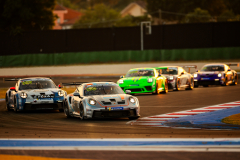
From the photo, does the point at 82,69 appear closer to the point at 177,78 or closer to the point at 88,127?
the point at 177,78

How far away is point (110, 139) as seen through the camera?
952cm

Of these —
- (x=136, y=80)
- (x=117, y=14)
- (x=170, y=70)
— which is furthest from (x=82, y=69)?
(x=117, y=14)

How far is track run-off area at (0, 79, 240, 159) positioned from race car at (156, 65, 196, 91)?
9.30 metres

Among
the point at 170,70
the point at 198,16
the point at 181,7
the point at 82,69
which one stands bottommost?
the point at 82,69

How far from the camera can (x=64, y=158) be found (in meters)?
7.74

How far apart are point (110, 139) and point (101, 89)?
471 cm

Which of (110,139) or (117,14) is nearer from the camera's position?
(110,139)

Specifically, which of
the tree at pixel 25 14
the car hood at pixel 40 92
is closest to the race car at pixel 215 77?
the car hood at pixel 40 92

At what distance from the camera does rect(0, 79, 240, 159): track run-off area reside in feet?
26.4

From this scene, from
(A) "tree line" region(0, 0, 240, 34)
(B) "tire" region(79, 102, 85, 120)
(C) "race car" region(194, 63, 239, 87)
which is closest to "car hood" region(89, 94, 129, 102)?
(B) "tire" region(79, 102, 85, 120)

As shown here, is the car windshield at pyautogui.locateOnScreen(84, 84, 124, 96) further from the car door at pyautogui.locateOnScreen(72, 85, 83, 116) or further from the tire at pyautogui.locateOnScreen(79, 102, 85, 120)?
the tire at pyautogui.locateOnScreen(79, 102, 85, 120)

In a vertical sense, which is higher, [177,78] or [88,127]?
[177,78]

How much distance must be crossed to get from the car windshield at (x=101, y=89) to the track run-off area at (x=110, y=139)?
928 mm

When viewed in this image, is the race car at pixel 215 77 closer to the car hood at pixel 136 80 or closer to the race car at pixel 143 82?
the race car at pixel 143 82
